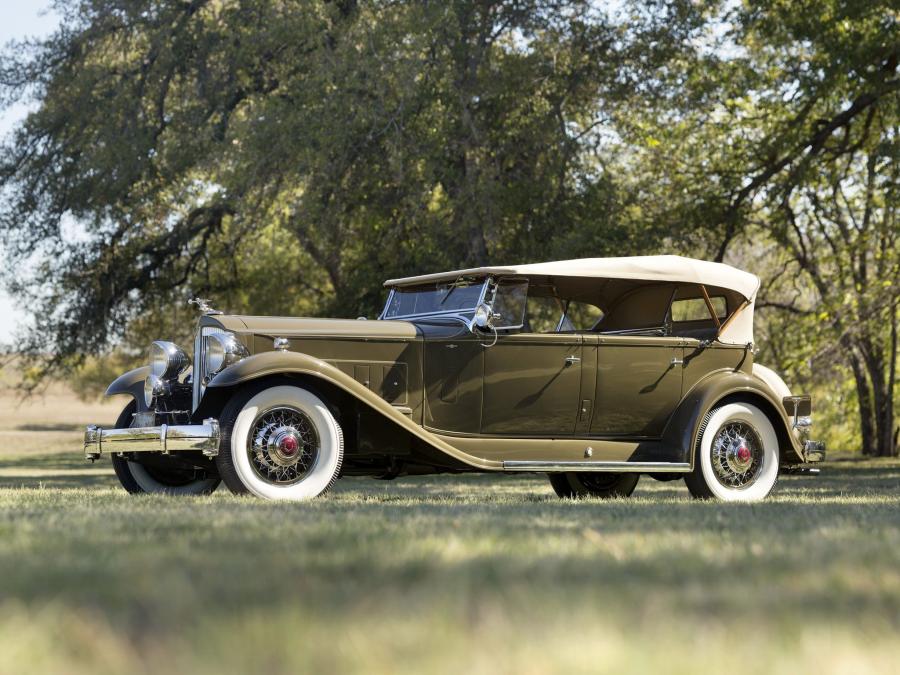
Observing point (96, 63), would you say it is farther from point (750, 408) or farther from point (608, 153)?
point (750, 408)

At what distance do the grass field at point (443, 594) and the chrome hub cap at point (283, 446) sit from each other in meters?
2.09

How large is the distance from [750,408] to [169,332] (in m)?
16.0

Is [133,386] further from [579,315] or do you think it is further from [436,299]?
[579,315]

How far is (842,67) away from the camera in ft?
52.9

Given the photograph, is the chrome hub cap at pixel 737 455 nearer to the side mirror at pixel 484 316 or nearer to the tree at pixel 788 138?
the side mirror at pixel 484 316

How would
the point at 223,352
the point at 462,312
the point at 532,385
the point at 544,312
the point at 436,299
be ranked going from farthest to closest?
the point at 544,312 → the point at 436,299 → the point at 462,312 → the point at 532,385 → the point at 223,352

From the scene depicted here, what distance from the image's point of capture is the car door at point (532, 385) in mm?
8289

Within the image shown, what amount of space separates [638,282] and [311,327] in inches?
118

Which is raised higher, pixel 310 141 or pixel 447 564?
pixel 310 141

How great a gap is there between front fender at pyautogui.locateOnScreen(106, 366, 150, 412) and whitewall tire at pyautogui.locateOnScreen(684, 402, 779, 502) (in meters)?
4.30

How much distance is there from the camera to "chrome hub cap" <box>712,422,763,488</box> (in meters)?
8.78

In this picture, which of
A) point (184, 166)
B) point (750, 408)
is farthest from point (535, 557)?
point (184, 166)

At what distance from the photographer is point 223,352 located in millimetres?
7805

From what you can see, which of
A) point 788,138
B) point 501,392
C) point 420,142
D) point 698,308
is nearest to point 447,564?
point 501,392
